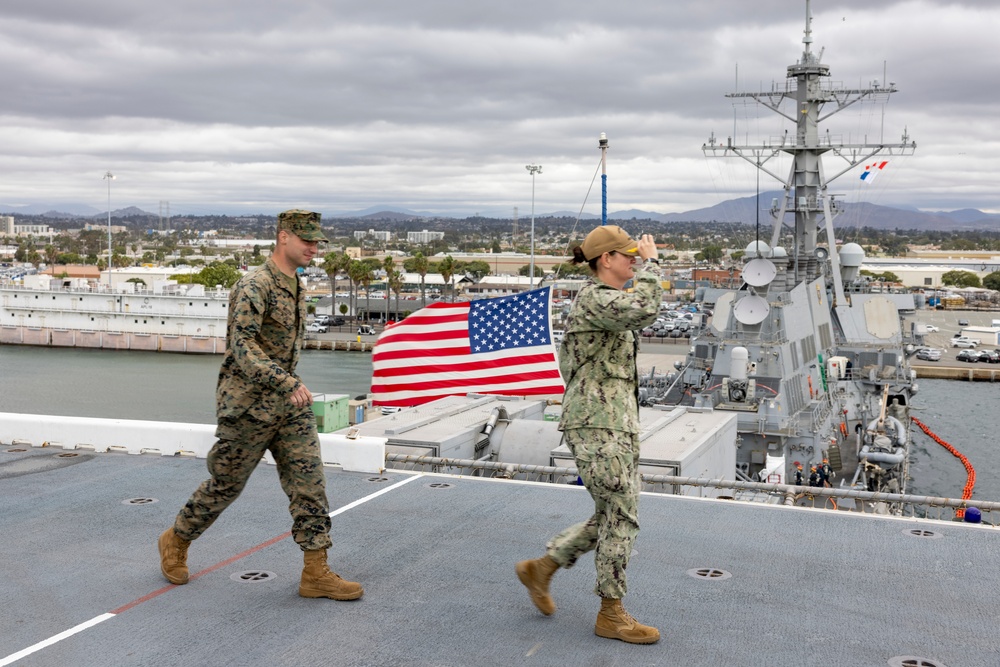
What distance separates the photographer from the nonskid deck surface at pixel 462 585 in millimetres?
4207

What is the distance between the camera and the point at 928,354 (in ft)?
241

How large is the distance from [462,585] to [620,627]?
103 centimetres

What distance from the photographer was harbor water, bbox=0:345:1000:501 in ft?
127

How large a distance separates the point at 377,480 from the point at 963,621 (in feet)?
13.5

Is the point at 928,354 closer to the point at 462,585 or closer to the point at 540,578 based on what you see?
the point at 462,585

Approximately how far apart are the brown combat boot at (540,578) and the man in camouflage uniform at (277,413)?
0.85 meters

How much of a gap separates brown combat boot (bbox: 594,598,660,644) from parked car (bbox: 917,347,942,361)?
7560 cm

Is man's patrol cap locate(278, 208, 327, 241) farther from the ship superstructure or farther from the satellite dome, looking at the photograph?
the ship superstructure

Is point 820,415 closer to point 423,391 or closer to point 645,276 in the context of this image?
point 423,391

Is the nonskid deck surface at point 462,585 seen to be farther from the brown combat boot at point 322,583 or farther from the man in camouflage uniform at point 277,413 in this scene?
the man in camouflage uniform at point 277,413

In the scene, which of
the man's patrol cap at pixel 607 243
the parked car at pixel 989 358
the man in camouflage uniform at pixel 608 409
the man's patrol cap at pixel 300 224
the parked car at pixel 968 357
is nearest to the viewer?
the man in camouflage uniform at pixel 608 409

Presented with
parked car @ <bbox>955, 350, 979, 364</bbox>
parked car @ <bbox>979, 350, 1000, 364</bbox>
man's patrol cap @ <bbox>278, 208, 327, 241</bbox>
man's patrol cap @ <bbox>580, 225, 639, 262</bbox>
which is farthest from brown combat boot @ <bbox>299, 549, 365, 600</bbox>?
parked car @ <bbox>979, 350, 1000, 364</bbox>

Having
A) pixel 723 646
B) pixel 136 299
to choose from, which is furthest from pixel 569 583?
pixel 136 299

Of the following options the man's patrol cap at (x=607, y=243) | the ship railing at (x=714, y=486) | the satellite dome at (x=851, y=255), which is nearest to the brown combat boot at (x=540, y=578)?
the man's patrol cap at (x=607, y=243)
